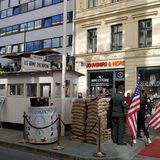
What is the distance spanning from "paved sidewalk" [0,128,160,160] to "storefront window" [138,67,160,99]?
12839 millimetres

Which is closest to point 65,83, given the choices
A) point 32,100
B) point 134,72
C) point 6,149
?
point 32,100

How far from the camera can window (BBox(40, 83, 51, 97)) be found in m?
14.3

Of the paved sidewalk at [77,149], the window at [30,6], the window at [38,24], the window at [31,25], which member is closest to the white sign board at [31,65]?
the paved sidewalk at [77,149]

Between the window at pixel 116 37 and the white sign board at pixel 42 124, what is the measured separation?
16.4m

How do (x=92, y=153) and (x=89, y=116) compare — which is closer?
(x=92, y=153)

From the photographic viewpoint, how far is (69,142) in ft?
41.6

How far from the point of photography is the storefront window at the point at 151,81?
2556 centimetres

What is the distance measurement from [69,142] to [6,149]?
2115 mm

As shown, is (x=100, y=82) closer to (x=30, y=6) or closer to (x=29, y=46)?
(x=29, y=46)

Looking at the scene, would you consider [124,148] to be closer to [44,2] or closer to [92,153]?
[92,153]

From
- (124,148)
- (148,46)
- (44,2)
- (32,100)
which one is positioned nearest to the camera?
(124,148)

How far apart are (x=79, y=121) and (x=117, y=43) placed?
16288 mm

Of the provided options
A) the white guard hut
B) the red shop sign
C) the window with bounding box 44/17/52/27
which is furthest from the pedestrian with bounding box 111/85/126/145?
the window with bounding box 44/17/52/27

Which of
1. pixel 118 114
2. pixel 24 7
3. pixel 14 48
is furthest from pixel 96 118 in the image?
pixel 14 48
